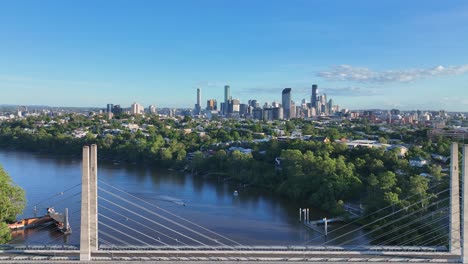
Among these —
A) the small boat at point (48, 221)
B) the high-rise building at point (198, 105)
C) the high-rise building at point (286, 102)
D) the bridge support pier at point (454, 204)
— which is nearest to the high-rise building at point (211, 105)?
the high-rise building at point (198, 105)

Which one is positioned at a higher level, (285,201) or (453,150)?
(453,150)

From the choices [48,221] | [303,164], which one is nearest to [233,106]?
[303,164]

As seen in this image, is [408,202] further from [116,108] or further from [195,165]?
[116,108]

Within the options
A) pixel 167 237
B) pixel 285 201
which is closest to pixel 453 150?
pixel 167 237

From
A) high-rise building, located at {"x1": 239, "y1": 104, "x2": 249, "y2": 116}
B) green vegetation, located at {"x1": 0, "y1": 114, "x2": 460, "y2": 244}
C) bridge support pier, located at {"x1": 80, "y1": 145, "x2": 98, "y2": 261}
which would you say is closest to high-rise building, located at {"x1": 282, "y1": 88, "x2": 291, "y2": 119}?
high-rise building, located at {"x1": 239, "y1": 104, "x2": 249, "y2": 116}

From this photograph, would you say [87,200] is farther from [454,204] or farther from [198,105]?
[198,105]

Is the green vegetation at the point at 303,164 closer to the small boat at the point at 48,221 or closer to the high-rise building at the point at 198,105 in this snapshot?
the small boat at the point at 48,221
